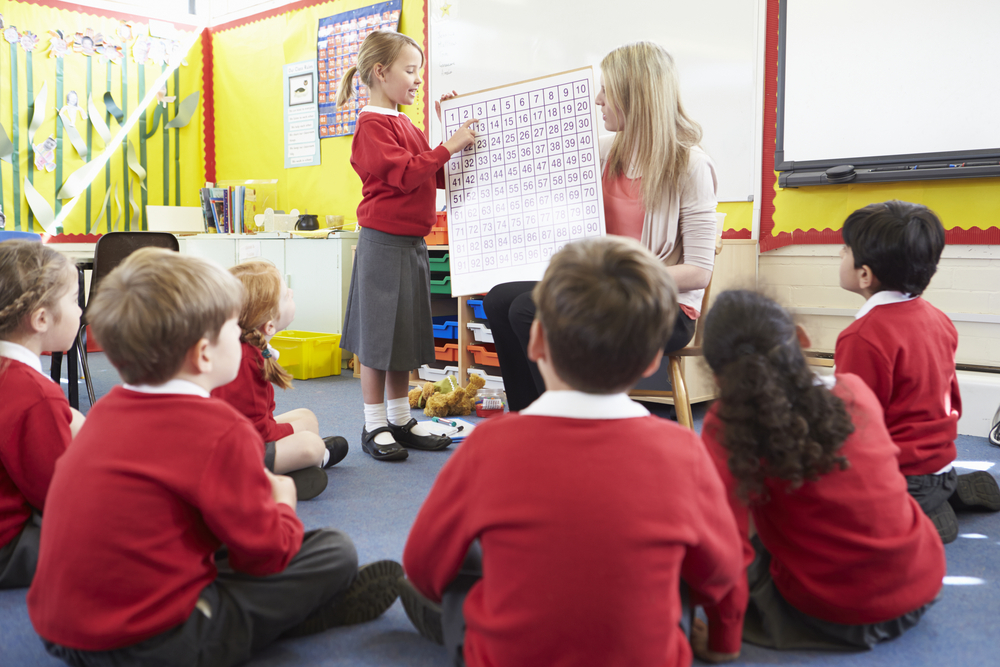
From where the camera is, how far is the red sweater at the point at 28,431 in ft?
4.08

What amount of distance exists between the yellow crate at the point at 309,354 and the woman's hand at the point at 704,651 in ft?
8.92

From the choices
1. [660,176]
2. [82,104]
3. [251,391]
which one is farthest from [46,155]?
[660,176]

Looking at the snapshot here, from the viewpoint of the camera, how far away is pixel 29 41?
13.9 feet

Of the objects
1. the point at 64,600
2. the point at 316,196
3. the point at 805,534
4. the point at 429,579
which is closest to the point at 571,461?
the point at 429,579

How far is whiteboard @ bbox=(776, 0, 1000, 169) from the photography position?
7.65 feet

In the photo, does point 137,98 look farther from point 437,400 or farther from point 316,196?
point 437,400

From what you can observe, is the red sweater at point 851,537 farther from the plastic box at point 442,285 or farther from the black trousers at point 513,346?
the plastic box at point 442,285

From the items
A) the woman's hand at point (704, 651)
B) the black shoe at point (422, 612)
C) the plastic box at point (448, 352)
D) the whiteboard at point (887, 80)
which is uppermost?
the whiteboard at point (887, 80)

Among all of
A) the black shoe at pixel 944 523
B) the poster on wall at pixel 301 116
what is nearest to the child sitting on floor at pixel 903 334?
the black shoe at pixel 944 523

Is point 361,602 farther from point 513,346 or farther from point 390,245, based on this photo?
point 390,245

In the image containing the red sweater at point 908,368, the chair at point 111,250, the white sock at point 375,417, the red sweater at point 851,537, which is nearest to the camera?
the red sweater at point 851,537

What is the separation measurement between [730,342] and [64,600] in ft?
2.80

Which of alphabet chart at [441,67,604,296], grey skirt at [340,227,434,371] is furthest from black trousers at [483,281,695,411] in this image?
grey skirt at [340,227,434,371]

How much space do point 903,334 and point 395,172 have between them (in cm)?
128
